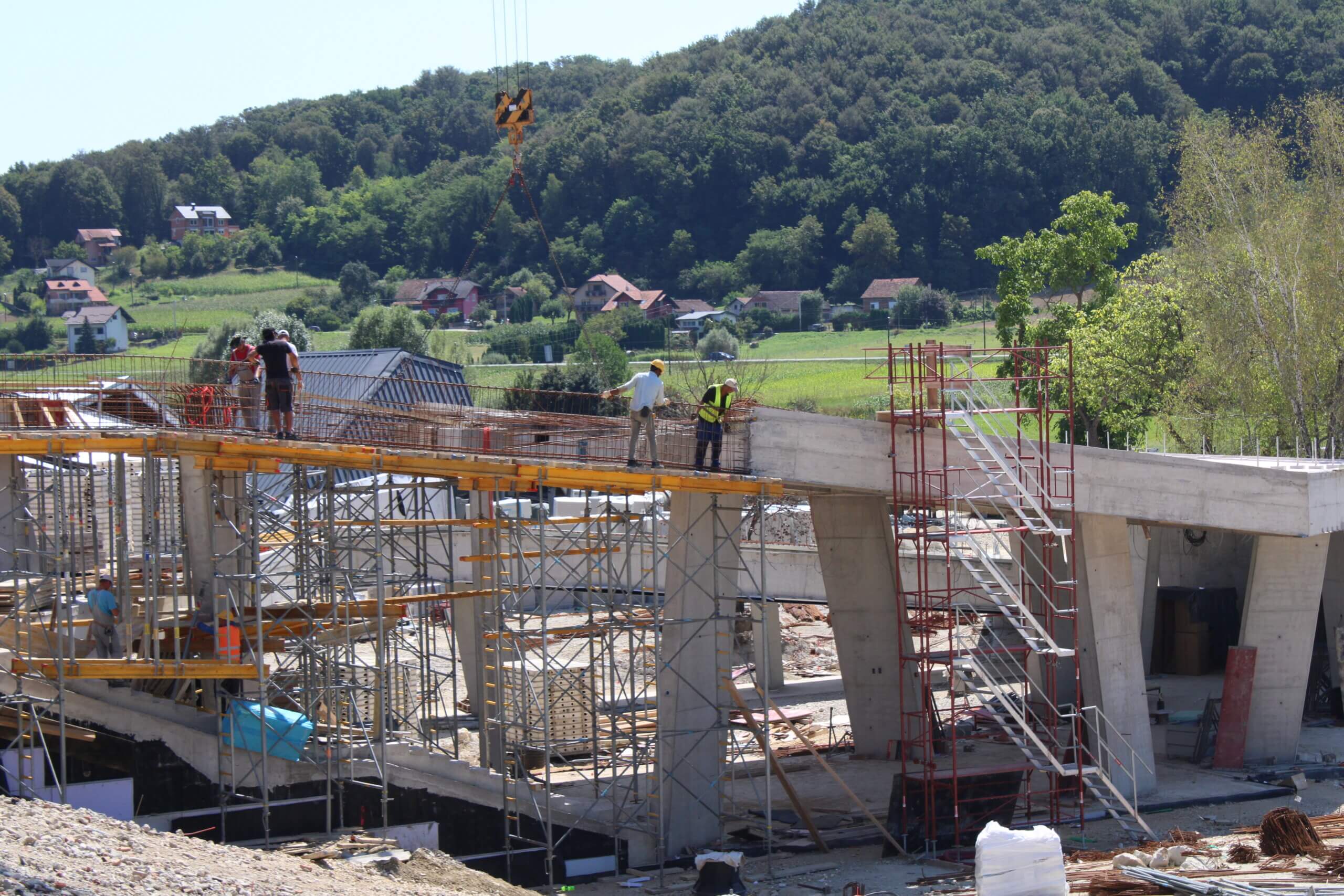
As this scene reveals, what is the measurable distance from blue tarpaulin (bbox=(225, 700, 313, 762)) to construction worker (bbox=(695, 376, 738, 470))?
643 cm

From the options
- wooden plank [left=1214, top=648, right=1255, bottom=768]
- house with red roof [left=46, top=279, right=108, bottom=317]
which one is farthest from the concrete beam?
house with red roof [left=46, top=279, right=108, bottom=317]

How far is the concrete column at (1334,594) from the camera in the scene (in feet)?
108

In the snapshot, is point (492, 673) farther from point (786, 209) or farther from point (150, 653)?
point (786, 209)

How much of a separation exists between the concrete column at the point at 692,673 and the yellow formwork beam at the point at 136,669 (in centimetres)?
592

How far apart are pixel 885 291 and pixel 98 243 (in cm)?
8030

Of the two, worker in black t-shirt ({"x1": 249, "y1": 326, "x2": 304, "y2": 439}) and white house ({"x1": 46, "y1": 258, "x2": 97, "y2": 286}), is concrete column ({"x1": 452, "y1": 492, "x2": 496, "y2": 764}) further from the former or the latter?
white house ({"x1": 46, "y1": 258, "x2": 97, "y2": 286})

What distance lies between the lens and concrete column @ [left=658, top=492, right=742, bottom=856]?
2342 cm

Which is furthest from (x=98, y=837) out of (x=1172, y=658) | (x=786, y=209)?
(x=786, y=209)

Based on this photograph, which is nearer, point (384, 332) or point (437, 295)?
point (384, 332)

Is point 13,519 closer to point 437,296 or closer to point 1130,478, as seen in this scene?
point 1130,478

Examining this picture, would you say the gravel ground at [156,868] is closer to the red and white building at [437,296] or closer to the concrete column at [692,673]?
the concrete column at [692,673]

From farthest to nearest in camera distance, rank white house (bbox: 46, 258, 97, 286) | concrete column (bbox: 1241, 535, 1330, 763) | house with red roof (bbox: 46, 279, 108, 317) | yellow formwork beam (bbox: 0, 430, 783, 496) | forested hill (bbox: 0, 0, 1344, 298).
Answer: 1. white house (bbox: 46, 258, 97, 286)
2. house with red roof (bbox: 46, 279, 108, 317)
3. forested hill (bbox: 0, 0, 1344, 298)
4. concrete column (bbox: 1241, 535, 1330, 763)
5. yellow formwork beam (bbox: 0, 430, 783, 496)

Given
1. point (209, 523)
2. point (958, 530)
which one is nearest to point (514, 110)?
point (209, 523)

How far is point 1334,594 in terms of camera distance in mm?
33375
